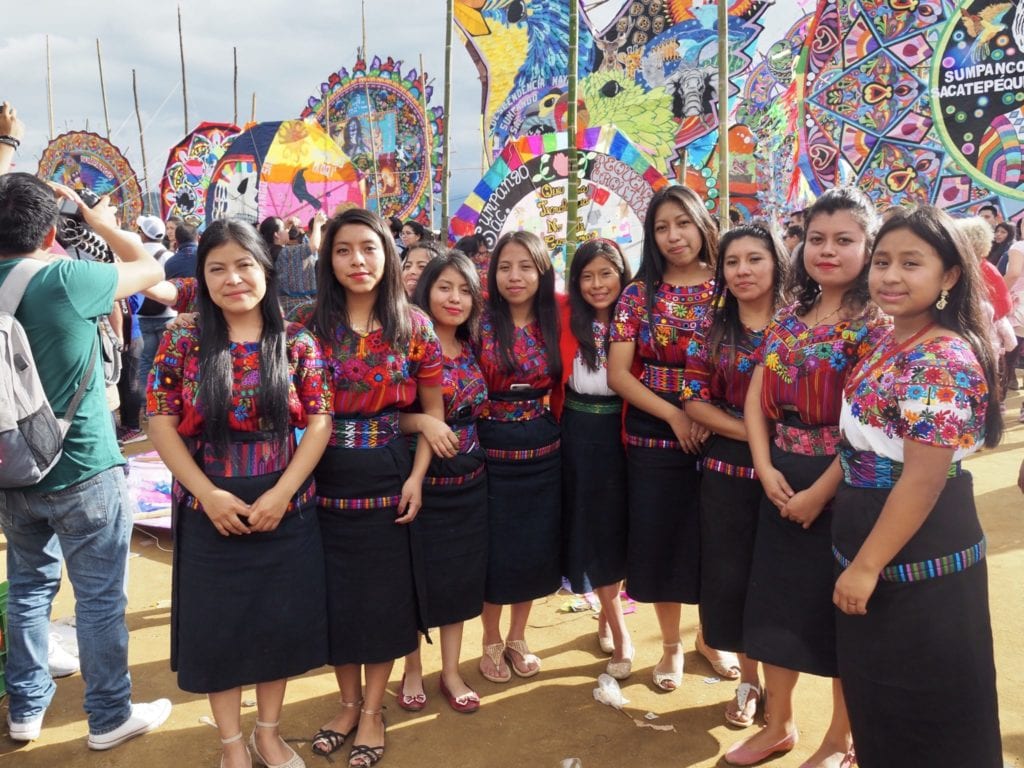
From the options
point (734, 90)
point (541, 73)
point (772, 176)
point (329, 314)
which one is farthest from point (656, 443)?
point (772, 176)

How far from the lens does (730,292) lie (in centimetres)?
250

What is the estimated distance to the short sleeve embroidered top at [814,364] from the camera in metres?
2.01

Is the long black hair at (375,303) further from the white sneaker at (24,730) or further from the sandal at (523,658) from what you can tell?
the white sneaker at (24,730)

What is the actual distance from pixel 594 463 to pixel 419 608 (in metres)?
0.84

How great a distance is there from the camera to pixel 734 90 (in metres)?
10.5

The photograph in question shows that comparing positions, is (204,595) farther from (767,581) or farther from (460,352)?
(767,581)

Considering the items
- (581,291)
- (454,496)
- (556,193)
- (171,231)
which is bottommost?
(454,496)

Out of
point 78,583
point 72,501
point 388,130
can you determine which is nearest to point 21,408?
point 72,501

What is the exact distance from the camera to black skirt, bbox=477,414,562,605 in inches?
109

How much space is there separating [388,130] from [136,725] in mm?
11152

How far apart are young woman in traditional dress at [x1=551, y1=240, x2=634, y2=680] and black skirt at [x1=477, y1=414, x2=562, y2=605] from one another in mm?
77

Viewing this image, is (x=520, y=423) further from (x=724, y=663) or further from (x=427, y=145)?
(x=427, y=145)

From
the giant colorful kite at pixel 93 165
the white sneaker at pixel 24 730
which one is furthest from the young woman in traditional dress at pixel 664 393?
the giant colorful kite at pixel 93 165

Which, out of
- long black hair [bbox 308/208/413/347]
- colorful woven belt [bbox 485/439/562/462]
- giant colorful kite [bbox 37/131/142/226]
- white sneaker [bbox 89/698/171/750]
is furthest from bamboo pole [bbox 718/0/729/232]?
giant colorful kite [bbox 37/131/142/226]
